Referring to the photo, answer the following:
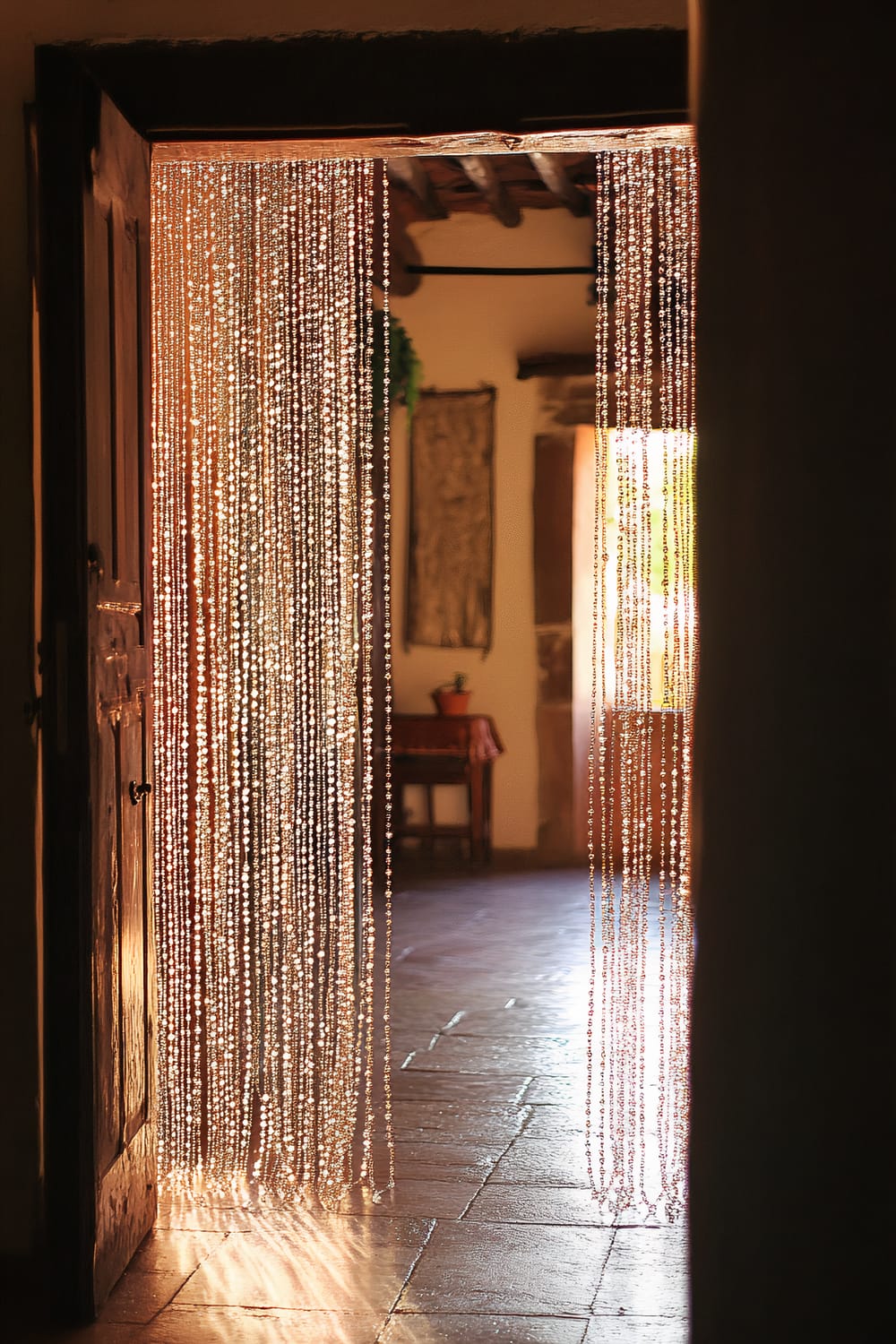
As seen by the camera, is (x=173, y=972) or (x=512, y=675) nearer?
(x=173, y=972)

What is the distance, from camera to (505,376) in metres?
8.24

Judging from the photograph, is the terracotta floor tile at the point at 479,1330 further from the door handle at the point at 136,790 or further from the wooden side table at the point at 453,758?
the wooden side table at the point at 453,758

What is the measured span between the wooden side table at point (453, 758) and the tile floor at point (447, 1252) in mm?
3500

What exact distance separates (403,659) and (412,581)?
464 millimetres

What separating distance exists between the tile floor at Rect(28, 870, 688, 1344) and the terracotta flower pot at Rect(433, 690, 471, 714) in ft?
12.3

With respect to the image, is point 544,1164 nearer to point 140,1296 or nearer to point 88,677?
point 140,1296

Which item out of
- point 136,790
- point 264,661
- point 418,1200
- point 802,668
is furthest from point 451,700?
point 802,668

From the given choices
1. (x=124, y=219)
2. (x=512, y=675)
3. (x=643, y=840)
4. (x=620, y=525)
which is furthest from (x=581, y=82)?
(x=512, y=675)

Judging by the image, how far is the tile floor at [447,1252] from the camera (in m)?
2.60

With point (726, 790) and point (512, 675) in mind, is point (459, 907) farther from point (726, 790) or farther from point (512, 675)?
point (726, 790)

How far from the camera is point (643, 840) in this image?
3.67m

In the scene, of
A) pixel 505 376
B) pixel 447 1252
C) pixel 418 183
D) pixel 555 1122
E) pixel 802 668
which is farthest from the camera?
pixel 505 376

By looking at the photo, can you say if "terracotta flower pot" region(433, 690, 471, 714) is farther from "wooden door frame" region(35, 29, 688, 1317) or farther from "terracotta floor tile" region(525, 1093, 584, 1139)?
"wooden door frame" region(35, 29, 688, 1317)

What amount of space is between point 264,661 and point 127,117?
147 cm
